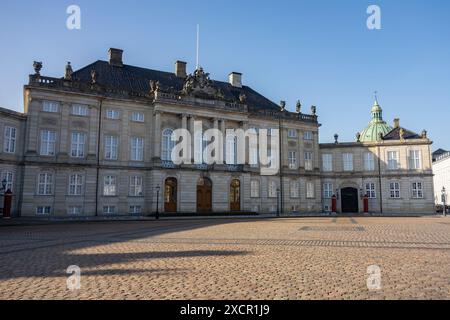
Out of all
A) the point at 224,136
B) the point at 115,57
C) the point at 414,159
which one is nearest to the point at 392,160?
the point at 414,159

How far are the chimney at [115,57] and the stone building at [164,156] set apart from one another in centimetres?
12

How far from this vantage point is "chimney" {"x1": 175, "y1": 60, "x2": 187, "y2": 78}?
48641mm

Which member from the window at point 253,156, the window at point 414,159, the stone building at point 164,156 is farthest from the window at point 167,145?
the window at point 414,159

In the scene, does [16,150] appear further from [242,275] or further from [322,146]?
[322,146]

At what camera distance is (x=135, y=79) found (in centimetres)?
4369

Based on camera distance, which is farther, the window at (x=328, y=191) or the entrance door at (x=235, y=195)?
the window at (x=328, y=191)

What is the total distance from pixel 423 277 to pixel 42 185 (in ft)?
112

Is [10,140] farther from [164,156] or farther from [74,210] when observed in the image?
[164,156]

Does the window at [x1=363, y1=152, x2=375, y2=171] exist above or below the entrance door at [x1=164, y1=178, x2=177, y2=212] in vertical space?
above

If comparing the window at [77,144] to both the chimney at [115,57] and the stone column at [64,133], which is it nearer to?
the stone column at [64,133]

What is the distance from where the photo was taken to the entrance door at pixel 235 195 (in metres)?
43.8

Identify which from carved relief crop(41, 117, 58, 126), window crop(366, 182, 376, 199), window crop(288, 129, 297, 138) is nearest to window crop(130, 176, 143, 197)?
carved relief crop(41, 117, 58, 126)

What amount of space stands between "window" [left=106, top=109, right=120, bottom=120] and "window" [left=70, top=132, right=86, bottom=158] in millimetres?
3286

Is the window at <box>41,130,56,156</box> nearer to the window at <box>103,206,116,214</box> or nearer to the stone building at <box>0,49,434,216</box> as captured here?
the stone building at <box>0,49,434,216</box>
